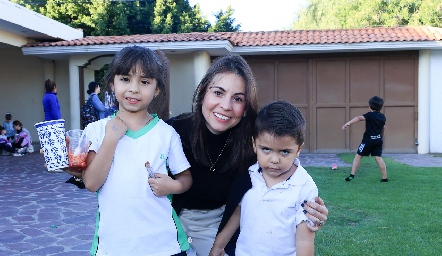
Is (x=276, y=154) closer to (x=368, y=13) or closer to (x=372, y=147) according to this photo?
(x=372, y=147)

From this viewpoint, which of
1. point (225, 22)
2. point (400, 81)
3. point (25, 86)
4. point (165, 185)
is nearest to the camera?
point (165, 185)

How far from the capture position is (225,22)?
29094 mm

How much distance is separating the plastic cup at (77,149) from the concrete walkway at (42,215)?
9.53 feet

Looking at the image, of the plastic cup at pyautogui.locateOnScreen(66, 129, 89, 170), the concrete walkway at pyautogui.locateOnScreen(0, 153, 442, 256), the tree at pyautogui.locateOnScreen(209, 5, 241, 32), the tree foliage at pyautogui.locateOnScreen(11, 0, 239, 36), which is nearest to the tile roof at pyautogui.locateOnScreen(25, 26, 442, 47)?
the concrete walkway at pyautogui.locateOnScreen(0, 153, 442, 256)

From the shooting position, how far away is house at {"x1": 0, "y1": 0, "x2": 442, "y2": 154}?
1358 cm

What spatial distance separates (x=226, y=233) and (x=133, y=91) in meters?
0.83

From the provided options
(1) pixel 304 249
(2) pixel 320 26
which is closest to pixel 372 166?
(1) pixel 304 249

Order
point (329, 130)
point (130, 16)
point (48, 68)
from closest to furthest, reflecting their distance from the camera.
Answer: point (329, 130) → point (48, 68) → point (130, 16)

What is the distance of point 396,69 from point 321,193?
26.8ft

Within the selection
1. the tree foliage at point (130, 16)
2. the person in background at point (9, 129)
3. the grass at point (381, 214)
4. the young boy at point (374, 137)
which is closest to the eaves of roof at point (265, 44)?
the person in background at point (9, 129)

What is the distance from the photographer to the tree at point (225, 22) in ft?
94.1

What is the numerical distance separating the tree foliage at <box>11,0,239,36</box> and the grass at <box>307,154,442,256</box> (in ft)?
63.0

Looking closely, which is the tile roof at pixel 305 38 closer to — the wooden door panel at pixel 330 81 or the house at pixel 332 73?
the house at pixel 332 73

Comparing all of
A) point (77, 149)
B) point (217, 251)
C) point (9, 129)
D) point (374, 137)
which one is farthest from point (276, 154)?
point (9, 129)
